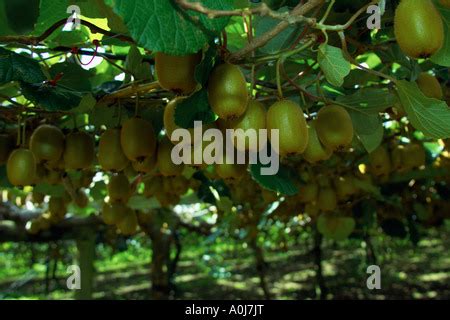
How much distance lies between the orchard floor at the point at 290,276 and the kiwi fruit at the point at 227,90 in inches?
175

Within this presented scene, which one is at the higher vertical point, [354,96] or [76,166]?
[354,96]

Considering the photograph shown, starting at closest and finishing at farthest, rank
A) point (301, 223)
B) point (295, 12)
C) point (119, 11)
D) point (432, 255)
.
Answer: point (119, 11) → point (295, 12) → point (301, 223) → point (432, 255)

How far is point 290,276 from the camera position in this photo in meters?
8.73

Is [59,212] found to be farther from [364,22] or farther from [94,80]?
[364,22]

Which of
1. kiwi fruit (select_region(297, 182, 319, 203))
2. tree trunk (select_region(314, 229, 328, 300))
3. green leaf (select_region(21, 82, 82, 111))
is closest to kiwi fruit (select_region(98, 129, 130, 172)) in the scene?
green leaf (select_region(21, 82, 82, 111))

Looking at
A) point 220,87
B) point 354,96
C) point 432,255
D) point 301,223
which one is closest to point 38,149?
point 220,87

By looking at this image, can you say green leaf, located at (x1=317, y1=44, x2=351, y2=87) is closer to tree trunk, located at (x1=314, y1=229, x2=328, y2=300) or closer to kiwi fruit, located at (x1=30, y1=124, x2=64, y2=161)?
kiwi fruit, located at (x1=30, y1=124, x2=64, y2=161)

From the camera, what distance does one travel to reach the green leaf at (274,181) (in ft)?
4.22

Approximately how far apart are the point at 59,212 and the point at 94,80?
1.13 metres

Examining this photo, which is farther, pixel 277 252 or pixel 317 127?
pixel 277 252

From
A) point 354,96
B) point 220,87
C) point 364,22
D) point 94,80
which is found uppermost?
point 94,80

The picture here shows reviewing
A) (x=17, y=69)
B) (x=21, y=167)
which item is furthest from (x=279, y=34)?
(x=21, y=167)

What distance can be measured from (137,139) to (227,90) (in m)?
0.45

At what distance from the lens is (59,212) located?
2748mm
